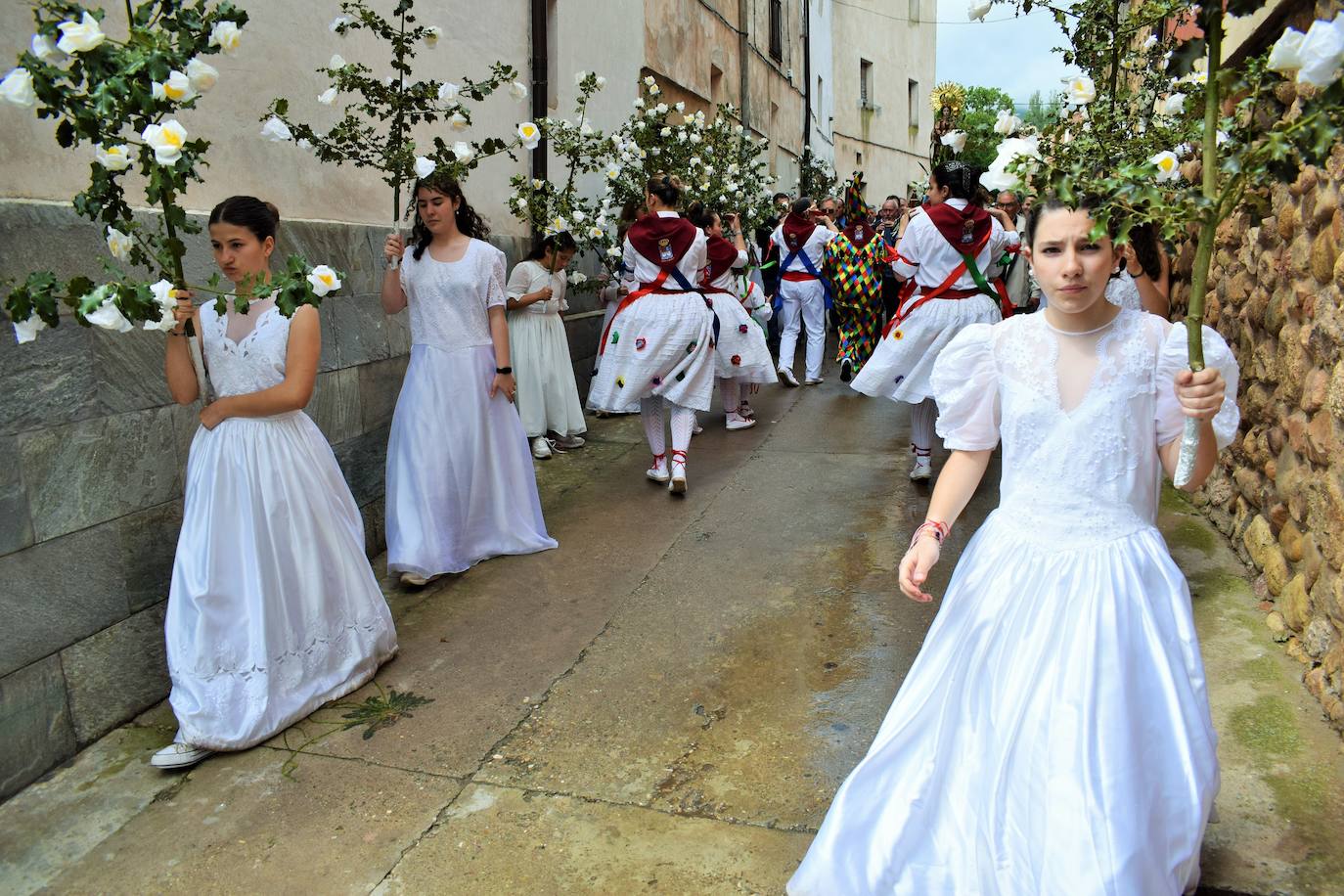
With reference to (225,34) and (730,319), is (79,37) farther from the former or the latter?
(730,319)

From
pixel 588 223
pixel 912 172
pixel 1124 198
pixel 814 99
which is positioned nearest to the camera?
pixel 1124 198

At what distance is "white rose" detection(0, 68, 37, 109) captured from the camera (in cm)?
254

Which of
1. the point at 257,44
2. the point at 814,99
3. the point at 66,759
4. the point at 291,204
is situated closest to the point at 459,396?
the point at 291,204

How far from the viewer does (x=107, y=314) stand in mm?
2611

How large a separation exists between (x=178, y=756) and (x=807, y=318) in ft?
26.7

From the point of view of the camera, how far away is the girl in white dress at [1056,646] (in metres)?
2.18

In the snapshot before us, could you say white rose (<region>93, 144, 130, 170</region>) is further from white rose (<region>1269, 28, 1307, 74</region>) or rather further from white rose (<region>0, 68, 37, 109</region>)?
white rose (<region>1269, 28, 1307, 74</region>)

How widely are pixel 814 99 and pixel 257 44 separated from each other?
18385 mm

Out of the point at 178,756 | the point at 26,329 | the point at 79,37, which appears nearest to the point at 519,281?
the point at 178,756

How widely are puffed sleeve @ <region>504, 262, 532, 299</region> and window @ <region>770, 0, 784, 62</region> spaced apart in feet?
38.4

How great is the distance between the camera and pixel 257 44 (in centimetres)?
482

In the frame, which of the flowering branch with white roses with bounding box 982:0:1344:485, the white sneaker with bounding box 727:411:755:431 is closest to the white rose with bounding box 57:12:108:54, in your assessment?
the flowering branch with white roses with bounding box 982:0:1344:485

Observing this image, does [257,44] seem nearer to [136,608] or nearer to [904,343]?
[136,608]

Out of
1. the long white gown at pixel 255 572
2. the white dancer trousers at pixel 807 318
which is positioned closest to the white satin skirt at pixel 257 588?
the long white gown at pixel 255 572
